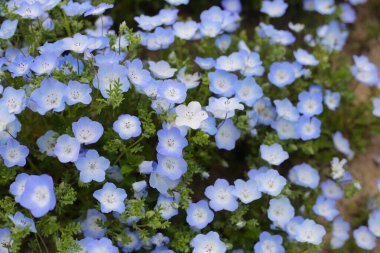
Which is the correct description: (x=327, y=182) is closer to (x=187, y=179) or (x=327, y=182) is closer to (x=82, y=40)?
(x=187, y=179)

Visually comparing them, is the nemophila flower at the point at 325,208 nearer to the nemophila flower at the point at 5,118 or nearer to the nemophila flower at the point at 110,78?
the nemophila flower at the point at 110,78

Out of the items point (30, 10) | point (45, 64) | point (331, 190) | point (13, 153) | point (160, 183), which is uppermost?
point (30, 10)

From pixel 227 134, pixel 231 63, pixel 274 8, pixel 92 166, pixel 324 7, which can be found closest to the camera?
pixel 92 166

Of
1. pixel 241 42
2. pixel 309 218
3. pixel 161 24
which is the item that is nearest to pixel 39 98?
pixel 161 24

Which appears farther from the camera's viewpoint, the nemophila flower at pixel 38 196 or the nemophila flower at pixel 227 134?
the nemophila flower at pixel 227 134

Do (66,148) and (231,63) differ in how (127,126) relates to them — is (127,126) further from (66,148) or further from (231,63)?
(231,63)

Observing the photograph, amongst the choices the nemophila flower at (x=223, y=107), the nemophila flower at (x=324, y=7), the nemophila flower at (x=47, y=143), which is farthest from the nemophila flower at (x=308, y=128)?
the nemophila flower at (x=47, y=143)

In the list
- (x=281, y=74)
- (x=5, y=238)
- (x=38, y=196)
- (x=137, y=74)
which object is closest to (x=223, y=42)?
(x=281, y=74)
